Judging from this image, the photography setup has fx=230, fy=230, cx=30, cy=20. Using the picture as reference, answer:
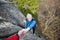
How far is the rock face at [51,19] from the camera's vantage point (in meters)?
2.70

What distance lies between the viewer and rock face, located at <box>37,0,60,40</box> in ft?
8.87

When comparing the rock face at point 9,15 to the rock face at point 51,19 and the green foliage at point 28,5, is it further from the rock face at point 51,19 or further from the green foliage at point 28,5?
the green foliage at point 28,5

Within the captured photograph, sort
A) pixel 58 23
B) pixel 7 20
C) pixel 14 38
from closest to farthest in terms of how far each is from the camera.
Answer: pixel 14 38
pixel 7 20
pixel 58 23

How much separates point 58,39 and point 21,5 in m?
0.67

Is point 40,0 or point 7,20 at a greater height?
point 7,20

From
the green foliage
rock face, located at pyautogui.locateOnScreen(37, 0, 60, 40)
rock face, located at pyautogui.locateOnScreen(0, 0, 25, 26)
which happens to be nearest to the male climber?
rock face, located at pyautogui.locateOnScreen(0, 0, 25, 26)

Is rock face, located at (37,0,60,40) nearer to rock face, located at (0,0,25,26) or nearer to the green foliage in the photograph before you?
the green foliage

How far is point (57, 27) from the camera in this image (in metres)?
2.70

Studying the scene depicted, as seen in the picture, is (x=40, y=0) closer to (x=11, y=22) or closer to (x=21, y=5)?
(x=21, y=5)

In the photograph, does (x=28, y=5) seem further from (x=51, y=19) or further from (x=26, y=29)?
(x=26, y=29)

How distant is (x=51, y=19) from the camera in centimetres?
270

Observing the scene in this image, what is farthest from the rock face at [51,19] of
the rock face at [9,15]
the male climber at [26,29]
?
Result: the male climber at [26,29]

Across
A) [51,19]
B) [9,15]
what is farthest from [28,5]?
[9,15]

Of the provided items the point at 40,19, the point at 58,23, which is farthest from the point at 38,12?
the point at 58,23
